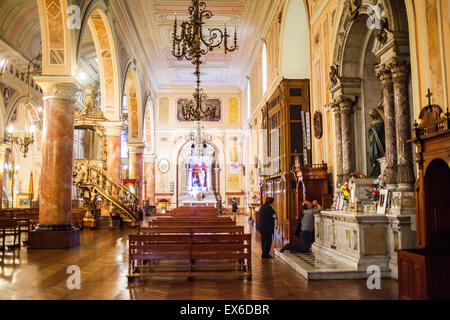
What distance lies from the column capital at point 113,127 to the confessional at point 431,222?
→ 12906 mm

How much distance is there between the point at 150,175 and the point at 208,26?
11426 mm

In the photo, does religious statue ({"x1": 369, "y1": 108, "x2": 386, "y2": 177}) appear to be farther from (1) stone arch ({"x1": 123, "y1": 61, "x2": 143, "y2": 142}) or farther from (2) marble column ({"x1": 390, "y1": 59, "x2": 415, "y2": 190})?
(1) stone arch ({"x1": 123, "y1": 61, "x2": 143, "y2": 142})

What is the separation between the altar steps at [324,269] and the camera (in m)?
6.00

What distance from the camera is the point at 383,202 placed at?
22.2 ft

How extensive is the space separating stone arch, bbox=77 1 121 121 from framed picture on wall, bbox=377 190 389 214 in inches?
420

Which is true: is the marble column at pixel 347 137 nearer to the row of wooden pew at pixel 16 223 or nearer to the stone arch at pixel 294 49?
the stone arch at pixel 294 49

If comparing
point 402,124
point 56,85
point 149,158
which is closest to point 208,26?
point 149,158

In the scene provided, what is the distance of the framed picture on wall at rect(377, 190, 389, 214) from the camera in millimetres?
6668

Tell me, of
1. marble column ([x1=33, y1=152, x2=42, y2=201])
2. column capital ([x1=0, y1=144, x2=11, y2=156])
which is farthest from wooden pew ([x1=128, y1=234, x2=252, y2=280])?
marble column ([x1=33, y1=152, x2=42, y2=201])

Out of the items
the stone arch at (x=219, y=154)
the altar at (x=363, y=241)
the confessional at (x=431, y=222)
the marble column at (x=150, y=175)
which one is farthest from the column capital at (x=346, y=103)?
the marble column at (x=150, y=175)

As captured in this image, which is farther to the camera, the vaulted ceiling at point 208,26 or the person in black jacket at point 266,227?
the vaulted ceiling at point 208,26

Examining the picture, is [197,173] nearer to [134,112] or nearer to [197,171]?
[197,171]
